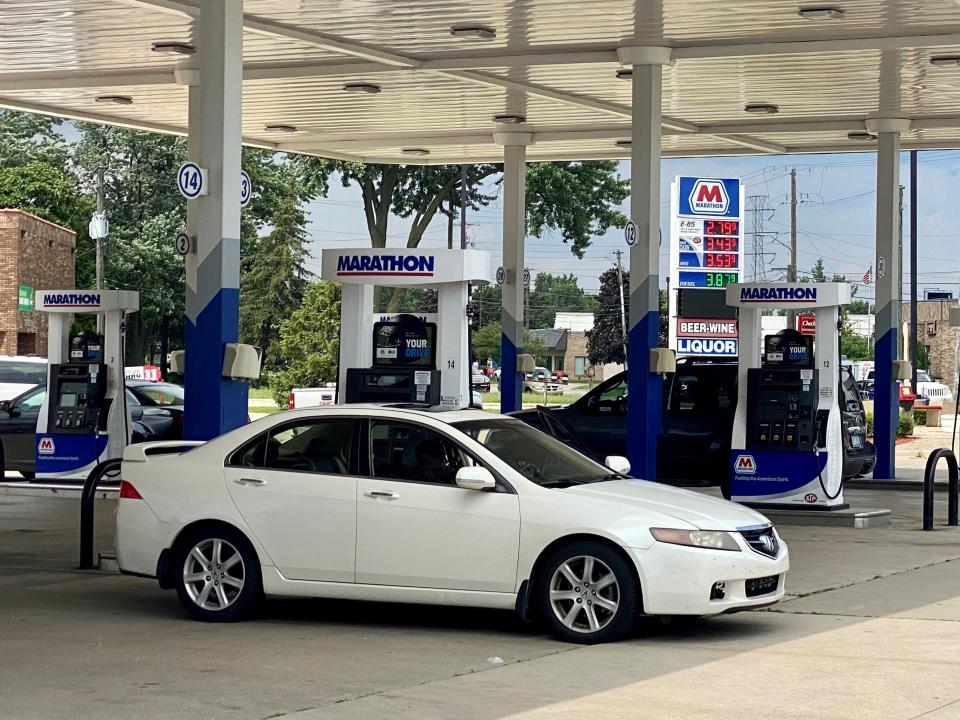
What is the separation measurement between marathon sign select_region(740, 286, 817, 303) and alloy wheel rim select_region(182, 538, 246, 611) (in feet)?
29.4

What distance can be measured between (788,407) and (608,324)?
85118 millimetres

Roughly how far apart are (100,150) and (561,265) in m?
70.3

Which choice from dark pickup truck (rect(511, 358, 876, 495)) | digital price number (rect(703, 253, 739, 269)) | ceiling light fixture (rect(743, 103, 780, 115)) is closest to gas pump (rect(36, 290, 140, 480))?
dark pickup truck (rect(511, 358, 876, 495))

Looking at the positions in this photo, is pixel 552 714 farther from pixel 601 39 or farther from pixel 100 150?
pixel 100 150

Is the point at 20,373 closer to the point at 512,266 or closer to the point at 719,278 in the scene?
the point at 512,266

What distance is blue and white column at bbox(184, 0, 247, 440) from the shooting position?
13969 mm

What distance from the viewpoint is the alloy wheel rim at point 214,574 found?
10.7 m

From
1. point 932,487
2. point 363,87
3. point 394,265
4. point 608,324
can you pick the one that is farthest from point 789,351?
point 608,324

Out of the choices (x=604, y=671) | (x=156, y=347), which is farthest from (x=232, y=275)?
(x=156, y=347)

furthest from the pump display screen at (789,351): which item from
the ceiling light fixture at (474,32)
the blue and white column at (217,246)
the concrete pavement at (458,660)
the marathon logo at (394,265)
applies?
the blue and white column at (217,246)

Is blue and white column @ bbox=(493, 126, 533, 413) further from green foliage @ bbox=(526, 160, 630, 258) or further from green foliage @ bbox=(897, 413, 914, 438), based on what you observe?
green foliage @ bbox=(526, 160, 630, 258)

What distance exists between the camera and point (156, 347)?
3002 inches

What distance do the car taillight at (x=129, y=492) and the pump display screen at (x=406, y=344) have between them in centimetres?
703

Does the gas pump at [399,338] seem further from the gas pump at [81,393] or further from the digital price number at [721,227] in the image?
the digital price number at [721,227]
